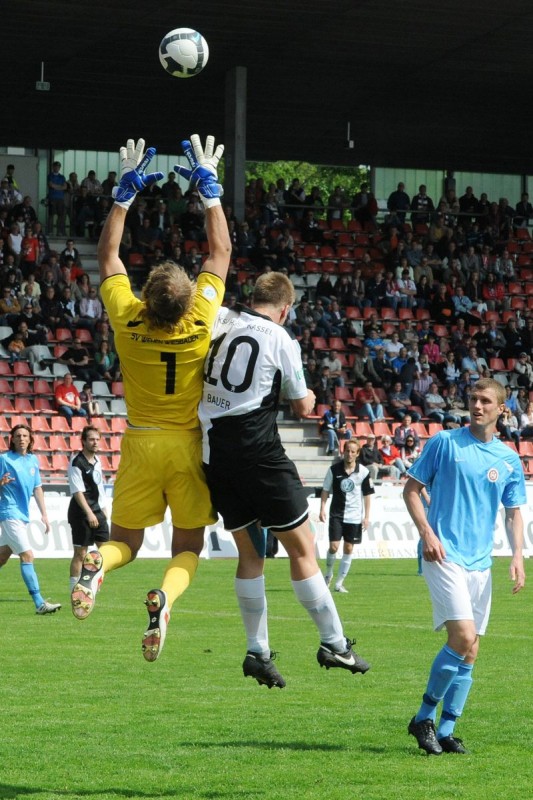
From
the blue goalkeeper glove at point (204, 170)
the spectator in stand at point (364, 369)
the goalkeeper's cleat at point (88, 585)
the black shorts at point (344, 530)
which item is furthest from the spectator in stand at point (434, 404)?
the goalkeeper's cleat at point (88, 585)

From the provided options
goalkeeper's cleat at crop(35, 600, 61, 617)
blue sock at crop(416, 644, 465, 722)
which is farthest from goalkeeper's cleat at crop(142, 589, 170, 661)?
goalkeeper's cleat at crop(35, 600, 61, 617)

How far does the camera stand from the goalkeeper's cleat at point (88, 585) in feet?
20.8

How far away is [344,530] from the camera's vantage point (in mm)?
18922

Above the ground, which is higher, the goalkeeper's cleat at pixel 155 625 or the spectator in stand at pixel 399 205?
the spectator in stand at pixel 399 205

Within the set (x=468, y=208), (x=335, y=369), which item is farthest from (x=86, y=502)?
(x=468, y=208)

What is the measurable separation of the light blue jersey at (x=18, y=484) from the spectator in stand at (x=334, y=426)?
12.7 meters

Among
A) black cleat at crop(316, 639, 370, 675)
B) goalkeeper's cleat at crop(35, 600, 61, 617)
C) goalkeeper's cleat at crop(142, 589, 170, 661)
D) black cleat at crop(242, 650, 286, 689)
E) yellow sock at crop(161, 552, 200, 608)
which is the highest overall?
yellow sock at crop(161, 552, 200, 608)

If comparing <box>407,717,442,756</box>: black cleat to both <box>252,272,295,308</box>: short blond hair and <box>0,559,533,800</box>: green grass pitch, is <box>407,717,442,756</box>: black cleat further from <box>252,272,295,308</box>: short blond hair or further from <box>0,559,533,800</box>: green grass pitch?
<box>252,272,295,308</box>: short blond hair

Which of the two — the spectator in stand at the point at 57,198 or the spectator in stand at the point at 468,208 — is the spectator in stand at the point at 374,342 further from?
the spectator in stand at the point at 468,208

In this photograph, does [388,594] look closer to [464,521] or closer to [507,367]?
[464,521]

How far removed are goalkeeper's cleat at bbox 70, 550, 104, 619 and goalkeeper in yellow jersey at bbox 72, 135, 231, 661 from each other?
0.53 ft

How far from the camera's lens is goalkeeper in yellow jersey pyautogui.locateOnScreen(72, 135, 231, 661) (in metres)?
6.88

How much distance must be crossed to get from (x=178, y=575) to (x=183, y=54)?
4.01 meters

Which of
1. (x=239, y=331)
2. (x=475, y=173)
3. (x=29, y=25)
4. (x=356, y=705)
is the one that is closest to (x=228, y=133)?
(x=29, y=25)
